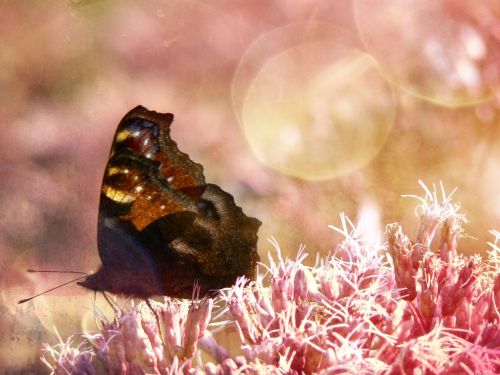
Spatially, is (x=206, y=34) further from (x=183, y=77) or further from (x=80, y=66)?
(x=80, y=66)

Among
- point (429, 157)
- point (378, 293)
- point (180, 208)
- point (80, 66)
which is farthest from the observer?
point (429, 157)

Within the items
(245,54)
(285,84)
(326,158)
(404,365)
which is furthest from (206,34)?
(404,365)

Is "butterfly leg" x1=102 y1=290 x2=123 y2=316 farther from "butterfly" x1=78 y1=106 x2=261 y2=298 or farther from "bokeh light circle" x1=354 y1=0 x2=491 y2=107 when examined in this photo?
"bokeh light circle" x1=354 y1=0 x2=491 y2=107

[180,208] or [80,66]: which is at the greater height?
[80,66]

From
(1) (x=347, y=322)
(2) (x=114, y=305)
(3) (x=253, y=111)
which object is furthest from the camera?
(3) (x=253, y=111)

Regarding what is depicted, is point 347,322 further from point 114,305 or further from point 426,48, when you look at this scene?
point 426,48

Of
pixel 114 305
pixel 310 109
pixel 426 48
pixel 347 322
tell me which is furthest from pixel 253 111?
pixel 347 322

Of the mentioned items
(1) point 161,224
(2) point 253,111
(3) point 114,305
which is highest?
(2) point 253,111
